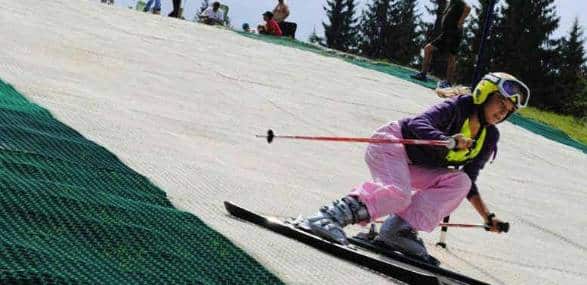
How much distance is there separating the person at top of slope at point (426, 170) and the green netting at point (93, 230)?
0.92 meters

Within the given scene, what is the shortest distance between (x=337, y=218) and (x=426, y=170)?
72cm

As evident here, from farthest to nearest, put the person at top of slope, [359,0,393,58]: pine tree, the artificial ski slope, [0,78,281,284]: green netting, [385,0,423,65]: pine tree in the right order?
[359,0,393,58]: pine tree → [385,0,423,65]: pine tree → the artificial ski slope → the person at top of slope → [0,78,281,284]: green netting

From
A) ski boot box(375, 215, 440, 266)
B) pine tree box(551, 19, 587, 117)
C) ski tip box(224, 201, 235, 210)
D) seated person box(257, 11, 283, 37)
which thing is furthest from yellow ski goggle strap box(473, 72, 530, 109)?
pine tree box(551, 19, 587, 117)

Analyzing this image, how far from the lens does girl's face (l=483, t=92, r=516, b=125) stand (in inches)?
212

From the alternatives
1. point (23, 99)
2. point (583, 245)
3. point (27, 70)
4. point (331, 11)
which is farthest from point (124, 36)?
point (331, 11)

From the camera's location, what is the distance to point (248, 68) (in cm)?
1555

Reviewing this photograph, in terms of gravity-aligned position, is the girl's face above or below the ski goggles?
below

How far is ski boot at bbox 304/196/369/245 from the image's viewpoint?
5.11 metres

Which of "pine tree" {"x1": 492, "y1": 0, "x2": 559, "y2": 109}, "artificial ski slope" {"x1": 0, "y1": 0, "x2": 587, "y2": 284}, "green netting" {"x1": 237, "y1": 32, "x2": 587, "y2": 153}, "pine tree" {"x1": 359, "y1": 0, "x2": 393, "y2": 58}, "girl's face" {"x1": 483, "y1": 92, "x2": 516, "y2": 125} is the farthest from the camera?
"pine tree" {"x1": 359, "y1": 0, "x2": 393, "y2": 58}

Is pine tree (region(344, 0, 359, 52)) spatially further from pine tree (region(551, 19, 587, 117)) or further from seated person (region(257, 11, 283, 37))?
seated person (region(257, 11, 283, 37))

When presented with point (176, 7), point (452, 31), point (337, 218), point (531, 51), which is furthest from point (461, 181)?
point (531, 51)

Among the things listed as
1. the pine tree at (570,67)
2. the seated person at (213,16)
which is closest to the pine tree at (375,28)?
the pine tree at (570,67)

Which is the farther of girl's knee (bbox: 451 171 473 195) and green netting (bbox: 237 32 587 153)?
green netting (bbox: 237 32 587 153)

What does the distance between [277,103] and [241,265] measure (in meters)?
8.24
